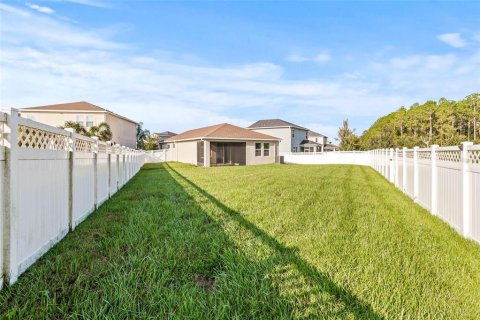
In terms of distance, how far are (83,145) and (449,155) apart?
5844mm

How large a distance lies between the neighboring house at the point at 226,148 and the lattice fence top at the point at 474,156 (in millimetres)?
21528

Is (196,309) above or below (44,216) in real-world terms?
below

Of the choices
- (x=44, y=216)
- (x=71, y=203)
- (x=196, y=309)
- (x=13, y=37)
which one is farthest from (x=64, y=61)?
(x=196, y=309)

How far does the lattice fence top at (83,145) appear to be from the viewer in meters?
4.72

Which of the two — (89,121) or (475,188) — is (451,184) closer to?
(475,188)

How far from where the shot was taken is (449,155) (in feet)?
16.3

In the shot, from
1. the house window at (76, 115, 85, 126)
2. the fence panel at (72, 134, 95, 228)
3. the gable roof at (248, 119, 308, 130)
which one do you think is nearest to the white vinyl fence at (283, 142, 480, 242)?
the fence panel at (72, 134, 95, 228)

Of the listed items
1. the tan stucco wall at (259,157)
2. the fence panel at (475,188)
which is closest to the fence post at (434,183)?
the fence panel at (475,188)

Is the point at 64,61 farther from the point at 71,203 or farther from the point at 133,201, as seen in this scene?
the point at 71,203

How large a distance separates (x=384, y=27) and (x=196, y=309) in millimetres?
16061

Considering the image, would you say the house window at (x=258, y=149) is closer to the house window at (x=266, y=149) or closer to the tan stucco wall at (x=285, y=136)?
the house window at (x=266, y=149)

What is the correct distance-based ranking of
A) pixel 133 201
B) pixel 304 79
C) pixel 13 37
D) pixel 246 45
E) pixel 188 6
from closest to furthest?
pixel 133 201
pixel 13 37
pixel 188 6
pixel 246 45
pixel 304 79

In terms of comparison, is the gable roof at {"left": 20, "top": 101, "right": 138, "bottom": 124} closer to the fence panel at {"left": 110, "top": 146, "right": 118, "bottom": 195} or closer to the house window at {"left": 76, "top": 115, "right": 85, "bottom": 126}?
the house window at {"left": 76, "top": 115, "right": 85, "bottom": 126}

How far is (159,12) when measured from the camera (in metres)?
11.3
